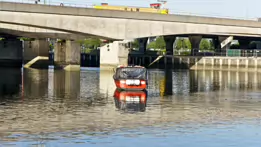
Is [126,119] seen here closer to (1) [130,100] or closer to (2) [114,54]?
(1) [130,100]

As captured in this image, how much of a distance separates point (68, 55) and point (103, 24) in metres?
19.7

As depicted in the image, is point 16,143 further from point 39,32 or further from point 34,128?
point 39,32

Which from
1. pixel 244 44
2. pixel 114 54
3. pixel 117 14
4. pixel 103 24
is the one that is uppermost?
pixel 117 14

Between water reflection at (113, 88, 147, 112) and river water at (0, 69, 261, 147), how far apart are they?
76mm

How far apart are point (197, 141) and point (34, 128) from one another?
380 inches

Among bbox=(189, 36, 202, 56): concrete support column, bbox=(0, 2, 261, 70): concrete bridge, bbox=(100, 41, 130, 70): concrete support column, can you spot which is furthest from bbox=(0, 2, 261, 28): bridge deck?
bbox=(189, 36, 202, 56): concrete support column

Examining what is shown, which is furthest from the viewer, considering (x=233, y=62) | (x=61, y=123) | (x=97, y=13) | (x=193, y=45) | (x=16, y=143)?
(x=193, y=45)

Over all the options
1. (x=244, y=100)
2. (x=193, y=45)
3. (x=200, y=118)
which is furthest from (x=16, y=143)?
(x=193, y=45)

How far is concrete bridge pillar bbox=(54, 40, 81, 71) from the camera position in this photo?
11594 centimetres

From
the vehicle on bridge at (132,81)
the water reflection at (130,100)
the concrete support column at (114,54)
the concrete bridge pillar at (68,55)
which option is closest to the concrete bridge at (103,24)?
the concrete bridge pillar at (68,55)

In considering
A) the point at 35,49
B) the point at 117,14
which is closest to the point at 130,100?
the point at 117,14

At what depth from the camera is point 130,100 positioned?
50906 millimetres

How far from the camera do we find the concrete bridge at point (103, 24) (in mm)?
90875

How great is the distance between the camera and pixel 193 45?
13950 cm
